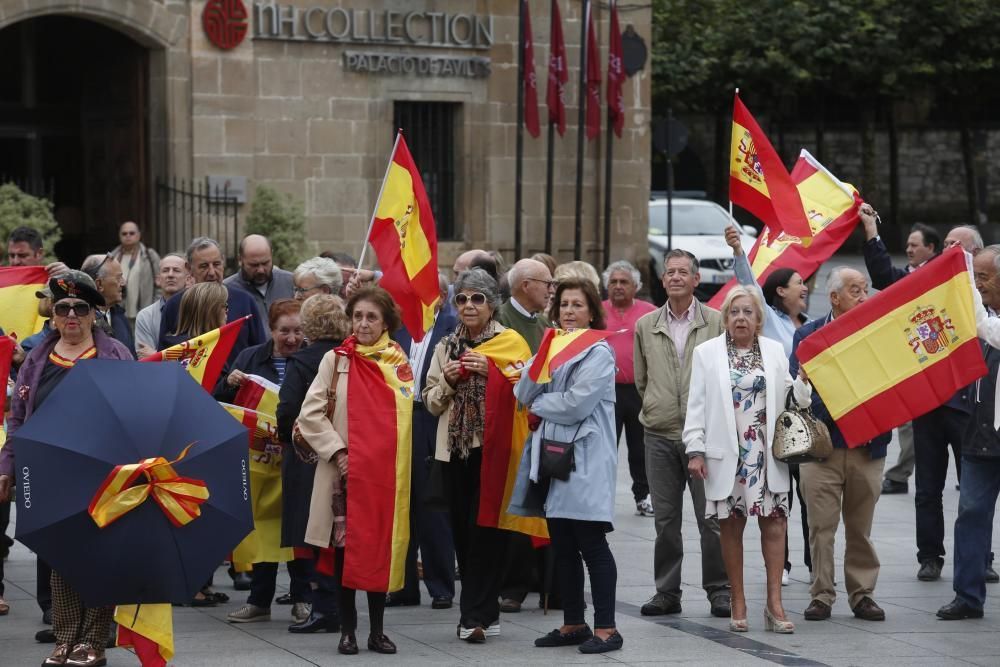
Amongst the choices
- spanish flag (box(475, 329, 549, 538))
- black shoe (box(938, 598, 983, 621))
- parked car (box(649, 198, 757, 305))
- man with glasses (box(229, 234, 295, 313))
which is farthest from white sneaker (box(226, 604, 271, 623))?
parked car (box(649, 198, 757, 305))

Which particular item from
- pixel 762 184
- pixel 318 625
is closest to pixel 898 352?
pixel 762 184

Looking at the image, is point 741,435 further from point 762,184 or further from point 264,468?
point 762,184

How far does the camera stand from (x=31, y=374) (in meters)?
8.05

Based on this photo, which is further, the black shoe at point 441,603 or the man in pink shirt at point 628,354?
the man in pink shirt at point 628,354

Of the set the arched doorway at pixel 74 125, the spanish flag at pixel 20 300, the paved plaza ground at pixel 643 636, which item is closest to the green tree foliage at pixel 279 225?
the arched doorway at pixel 74 125

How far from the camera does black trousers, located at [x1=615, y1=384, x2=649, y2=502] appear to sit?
40.7 feet

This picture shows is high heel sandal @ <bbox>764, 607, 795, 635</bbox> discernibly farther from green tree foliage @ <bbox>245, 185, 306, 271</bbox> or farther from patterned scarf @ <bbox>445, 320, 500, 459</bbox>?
green tree foliage @ <bbox>245, 185, 306, 271</bbox>

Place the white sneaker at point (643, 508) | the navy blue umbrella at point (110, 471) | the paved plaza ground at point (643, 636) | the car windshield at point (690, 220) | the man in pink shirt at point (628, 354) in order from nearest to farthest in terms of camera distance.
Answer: the navy blue umbrella at point (110, 471), the paved plaza ground at point (643, 636), the man in pink shirt at point (628, 354), the white sneaker at point (643, 508), the car windshield at point (690, 220)

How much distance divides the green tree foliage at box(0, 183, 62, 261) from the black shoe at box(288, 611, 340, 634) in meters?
10.6

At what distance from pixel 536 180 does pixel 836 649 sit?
14.9 meters

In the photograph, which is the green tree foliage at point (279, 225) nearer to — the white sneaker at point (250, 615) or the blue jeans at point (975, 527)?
the white sneaker at point (250, 615)

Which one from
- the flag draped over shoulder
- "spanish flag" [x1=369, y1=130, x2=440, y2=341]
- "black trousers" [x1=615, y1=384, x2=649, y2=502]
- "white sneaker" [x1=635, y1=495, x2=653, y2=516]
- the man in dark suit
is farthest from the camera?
"white sneaker" [x1=635, y1=495, x2=653, y2=516]

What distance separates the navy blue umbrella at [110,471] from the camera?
7.18m

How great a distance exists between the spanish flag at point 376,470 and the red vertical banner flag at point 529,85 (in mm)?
13812
